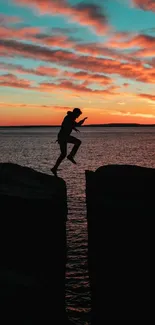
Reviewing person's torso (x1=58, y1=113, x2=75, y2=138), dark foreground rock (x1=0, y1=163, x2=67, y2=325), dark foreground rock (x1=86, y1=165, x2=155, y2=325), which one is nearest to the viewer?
dark foreground rock (x1=86, y1=165, x2=155, y2=325)

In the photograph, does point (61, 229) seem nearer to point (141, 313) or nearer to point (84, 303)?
point (141, 313)

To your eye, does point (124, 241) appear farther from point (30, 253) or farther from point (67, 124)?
point (67, 124)

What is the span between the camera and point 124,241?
11773 millimetres

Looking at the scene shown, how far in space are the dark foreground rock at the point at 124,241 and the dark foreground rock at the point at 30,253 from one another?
54.4 inches

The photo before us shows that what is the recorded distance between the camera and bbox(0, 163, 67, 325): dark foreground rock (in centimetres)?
1162

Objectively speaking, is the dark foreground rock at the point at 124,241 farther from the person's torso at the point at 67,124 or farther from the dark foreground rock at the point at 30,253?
the person's torso at the point at 67,124

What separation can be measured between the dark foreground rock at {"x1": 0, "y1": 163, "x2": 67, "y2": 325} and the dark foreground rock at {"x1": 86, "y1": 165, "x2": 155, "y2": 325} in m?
1.38

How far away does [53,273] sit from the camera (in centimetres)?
1284

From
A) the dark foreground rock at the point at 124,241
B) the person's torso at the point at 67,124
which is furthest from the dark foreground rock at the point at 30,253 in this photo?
the person's torso at the point at 67,124

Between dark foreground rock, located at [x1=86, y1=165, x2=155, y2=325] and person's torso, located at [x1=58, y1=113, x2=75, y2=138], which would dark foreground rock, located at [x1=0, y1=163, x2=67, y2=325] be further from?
person's torso, located at [x1=58, y1=113, x2=75, y2=138]

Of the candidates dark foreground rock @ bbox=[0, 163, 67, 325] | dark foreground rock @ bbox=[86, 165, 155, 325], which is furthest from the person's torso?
dark foreground rock @ bbox=[86, 165, 155, 325]

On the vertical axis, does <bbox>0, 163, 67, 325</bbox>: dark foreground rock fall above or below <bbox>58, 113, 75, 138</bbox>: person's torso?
below

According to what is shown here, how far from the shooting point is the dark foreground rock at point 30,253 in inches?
457

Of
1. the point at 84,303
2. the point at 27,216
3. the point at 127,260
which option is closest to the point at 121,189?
the point at 127,260
